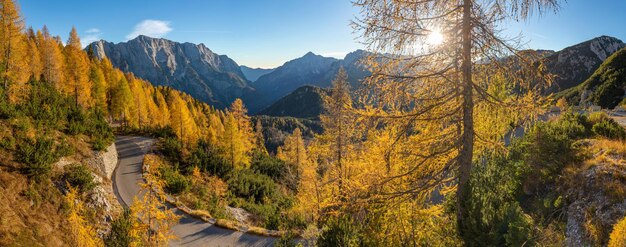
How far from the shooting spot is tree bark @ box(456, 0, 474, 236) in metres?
4.82

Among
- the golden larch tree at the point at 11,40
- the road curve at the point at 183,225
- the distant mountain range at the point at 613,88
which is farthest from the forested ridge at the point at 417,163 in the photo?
the distant mountain range at the point at 613,88

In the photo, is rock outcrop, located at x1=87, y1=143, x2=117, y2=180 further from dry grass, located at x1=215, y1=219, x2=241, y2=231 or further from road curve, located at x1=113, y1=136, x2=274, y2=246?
dry grass, located at x1=215, y1=219, x2=241, y2=231

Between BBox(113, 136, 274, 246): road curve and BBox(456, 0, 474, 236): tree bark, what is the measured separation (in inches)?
465

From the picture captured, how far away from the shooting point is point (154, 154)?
30.4 metres

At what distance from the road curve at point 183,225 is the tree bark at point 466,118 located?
1180cm

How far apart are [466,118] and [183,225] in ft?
54.9

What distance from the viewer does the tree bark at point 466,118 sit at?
4.82 m

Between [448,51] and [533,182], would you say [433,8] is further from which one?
[533,182]

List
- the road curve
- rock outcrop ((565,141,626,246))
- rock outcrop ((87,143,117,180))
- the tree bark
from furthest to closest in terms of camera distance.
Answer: rock outcrop ((87,143,117,180)) < the road curve < rock outcrop ((565,141,626,246)) < the tree bark

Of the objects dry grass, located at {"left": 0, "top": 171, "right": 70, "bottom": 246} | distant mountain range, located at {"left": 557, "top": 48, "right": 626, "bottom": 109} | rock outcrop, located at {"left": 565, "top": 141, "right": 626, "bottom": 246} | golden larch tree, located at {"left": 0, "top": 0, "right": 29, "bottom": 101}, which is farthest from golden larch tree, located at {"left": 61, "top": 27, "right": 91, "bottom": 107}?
distant mountain range, located at {"left": 557, "top": 48, "right": 626, "bottom": 109}

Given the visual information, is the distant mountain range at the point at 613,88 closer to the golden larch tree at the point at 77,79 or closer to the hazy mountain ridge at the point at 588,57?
the hazy mountain ridge at the point at 588,57

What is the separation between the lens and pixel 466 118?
507 cm

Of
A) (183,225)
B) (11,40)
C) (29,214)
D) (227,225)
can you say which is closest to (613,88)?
(227,225)

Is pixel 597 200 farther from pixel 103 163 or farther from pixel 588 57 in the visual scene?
pixel 588 57
